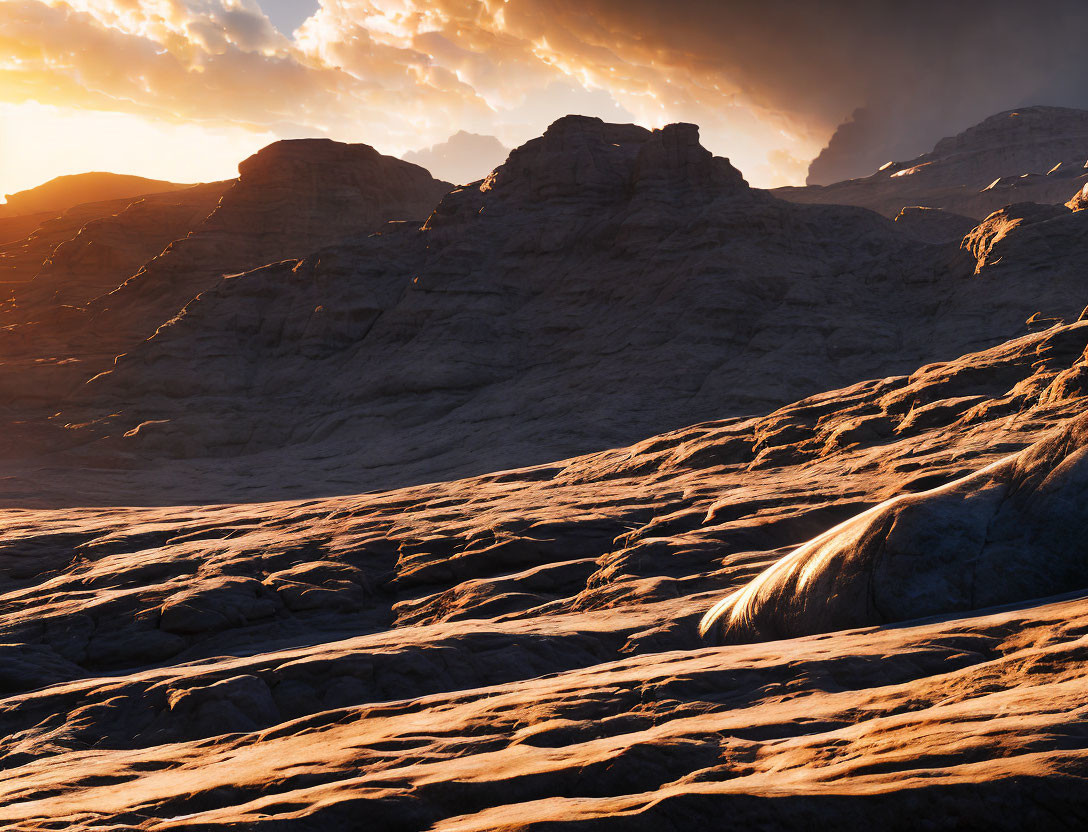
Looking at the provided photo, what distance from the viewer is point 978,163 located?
121m

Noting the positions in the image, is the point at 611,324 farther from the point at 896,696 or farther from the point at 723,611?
the point at 896,696

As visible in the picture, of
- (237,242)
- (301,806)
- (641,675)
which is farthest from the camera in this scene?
(237,242)

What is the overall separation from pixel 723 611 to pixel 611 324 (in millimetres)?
45346

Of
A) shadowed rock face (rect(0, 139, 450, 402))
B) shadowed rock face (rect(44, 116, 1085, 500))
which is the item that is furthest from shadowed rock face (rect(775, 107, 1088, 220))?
shadowed rock face (rect(0, 139, 450, 402))

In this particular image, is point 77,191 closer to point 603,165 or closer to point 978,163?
point 603,165

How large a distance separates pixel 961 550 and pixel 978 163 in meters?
132

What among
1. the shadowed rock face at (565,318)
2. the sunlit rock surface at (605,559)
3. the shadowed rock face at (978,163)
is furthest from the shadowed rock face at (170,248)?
the shadowed rock face at (978,163)

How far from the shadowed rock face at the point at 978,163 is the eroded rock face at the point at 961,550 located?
10295 centimetres

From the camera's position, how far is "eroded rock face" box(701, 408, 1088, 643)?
9.66m

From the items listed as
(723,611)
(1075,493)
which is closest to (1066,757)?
(1075,493)

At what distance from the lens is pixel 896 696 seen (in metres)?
7.14

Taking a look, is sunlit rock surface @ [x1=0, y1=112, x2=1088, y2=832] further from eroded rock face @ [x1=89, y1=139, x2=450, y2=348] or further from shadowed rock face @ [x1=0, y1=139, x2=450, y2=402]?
eroded rock face @ [x1=89, y1=139, x2=450, y2=348]

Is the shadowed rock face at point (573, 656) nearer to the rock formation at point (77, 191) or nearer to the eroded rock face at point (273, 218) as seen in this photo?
the eroded rock face at point (273, 218)

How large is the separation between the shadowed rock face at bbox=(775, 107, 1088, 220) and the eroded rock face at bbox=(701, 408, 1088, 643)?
102945 mm
